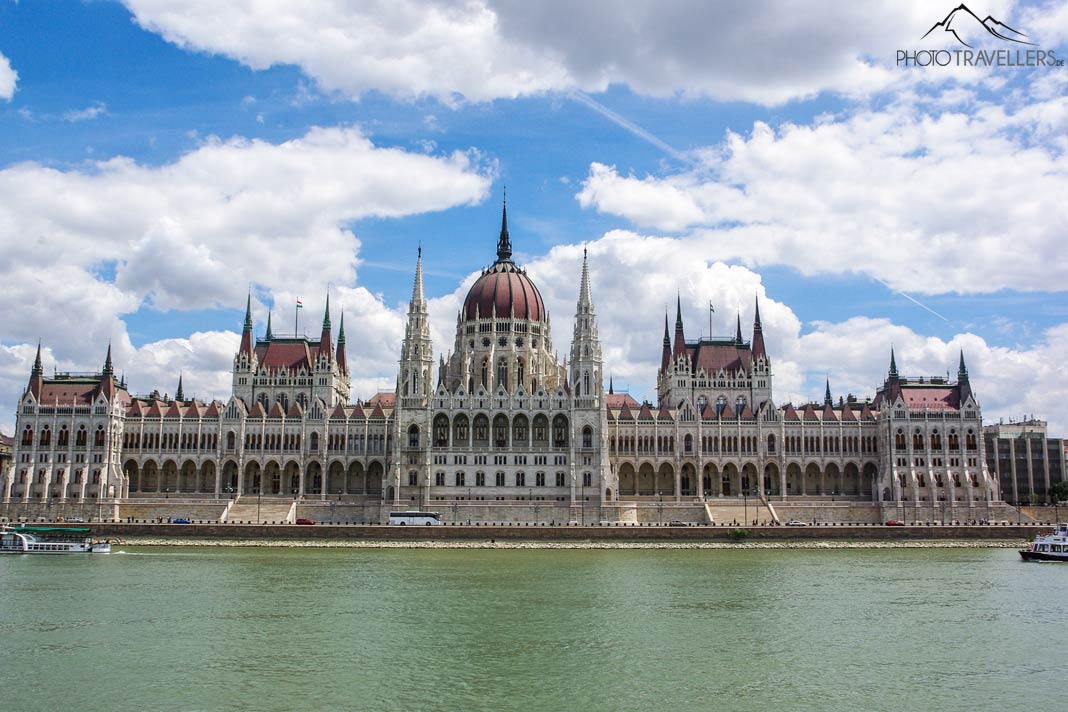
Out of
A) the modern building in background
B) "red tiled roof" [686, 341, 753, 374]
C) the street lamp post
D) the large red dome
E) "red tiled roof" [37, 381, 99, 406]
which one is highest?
the large red dome

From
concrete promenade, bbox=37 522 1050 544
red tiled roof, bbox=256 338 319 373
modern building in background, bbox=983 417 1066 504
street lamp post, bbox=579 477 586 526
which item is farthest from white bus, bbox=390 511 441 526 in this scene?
modern building in background, bbox=983 417 1066 504

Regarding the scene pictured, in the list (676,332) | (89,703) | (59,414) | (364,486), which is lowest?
Result: (89,703)

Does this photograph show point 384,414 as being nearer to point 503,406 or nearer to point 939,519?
point 503,406

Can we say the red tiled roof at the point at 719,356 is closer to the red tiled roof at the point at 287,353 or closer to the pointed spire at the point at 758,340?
the pointed spire at the point at 758,340

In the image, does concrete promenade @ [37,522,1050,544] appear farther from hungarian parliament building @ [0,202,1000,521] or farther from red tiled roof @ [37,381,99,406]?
red tiled roof @ [37,381,99,406]

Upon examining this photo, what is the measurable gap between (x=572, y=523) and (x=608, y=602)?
45.5 meters

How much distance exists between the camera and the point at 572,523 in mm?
99312

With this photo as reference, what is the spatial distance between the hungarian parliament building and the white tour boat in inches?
907

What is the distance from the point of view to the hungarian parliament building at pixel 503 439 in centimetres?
10912

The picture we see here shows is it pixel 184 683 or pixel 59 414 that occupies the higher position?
pixel 59 414

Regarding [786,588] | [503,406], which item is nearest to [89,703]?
[786,588]

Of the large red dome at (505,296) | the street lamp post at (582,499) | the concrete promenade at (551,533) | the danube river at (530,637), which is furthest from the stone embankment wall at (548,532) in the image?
the large red dome at (505,296)

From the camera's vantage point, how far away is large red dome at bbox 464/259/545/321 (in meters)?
125

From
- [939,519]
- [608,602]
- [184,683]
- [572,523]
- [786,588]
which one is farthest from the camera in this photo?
[939,519]
